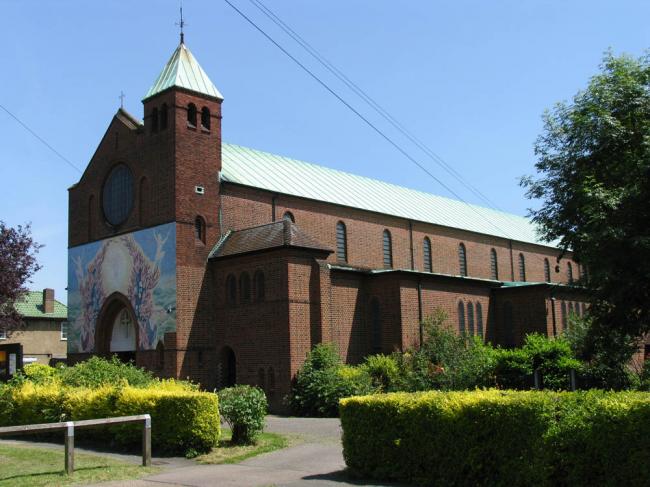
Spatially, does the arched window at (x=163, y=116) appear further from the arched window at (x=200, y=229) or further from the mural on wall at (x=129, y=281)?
the mural on wall at (x=129, y=281)

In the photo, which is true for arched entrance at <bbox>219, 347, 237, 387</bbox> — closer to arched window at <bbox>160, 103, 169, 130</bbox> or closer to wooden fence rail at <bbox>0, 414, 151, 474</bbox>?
arched window at <bbox>160, 103, 169, 130</bbox>

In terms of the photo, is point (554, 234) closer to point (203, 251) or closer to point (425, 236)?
point (203, 251)

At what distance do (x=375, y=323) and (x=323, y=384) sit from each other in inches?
294

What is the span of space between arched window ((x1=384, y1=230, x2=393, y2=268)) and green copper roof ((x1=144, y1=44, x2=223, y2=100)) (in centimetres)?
1273

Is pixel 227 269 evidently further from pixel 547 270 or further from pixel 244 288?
pixel 547 270

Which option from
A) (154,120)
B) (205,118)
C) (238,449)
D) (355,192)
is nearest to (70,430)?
(238,449)

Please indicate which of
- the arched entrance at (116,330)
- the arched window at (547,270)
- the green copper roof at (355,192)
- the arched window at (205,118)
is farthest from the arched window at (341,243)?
the arched window at (547,270)

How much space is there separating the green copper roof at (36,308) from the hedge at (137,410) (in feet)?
120

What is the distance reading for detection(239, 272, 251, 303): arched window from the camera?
30641 millimetres

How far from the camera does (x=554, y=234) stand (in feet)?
77.5

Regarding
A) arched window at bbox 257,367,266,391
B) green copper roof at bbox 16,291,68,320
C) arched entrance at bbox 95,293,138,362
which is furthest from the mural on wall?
green copper roof at bbox 16,291,68,320

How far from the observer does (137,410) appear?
17.4 m

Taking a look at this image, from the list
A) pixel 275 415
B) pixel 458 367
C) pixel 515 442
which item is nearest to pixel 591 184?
pixel 458 367

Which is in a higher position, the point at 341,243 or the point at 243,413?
the point at 341,243
